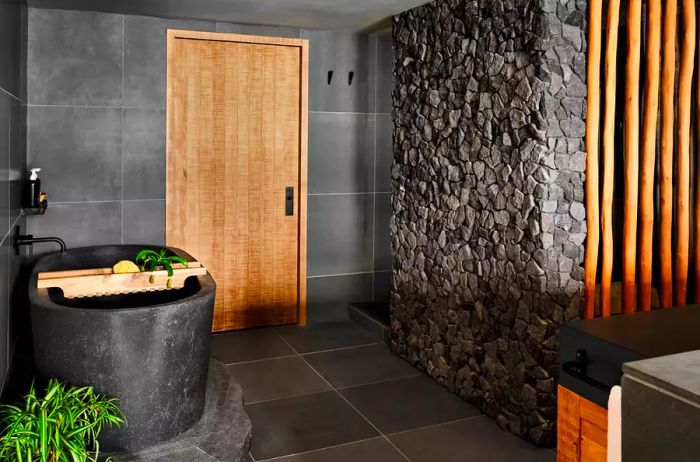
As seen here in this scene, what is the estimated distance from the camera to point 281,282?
503 centimetres

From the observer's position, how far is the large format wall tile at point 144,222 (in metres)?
4.49

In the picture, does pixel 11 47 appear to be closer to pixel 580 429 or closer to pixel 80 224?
pixel 80 224

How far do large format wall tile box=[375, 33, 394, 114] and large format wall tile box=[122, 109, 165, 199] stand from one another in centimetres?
173

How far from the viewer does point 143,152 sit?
4477mm

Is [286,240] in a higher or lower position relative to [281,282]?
higher

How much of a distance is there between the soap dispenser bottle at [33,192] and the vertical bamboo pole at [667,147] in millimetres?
3475

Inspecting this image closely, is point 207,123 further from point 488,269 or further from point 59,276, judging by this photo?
point 488,269

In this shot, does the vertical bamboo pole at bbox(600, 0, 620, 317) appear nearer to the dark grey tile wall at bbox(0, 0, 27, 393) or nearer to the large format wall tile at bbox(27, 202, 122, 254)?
the dark grey tile wall at bbox(0, 0, 27, 393)

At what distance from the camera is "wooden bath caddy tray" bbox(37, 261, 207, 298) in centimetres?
311

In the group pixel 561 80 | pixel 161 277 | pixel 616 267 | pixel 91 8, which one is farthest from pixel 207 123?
pixel 616 267

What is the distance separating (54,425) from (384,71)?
378 cm

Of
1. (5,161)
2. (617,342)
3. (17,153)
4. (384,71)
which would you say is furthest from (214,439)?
(384,71)

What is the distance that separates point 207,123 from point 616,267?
10.0 feet

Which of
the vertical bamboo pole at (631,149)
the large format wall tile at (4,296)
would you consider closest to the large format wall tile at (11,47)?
the large format wall tile at (4,296)
